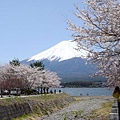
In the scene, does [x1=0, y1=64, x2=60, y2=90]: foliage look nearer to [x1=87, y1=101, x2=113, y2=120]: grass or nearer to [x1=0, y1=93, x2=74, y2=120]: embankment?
[x1=0, y1=93, x2=74, y2=120]: embankment

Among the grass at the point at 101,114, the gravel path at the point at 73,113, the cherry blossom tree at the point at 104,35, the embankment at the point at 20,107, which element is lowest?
the gravel path at the point at 73,113

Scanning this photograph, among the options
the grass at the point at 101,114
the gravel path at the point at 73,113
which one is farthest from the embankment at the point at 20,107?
the grass at the point at 101,114

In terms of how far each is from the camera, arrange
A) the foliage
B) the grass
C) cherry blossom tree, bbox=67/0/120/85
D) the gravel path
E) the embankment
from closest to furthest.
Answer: cherry blossom tree, bbox=67/0/120/85, the grass, the embankment, the gravel path, the foliage

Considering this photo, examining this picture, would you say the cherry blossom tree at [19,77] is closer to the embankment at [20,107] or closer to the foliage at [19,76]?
the foliage at [19,76]

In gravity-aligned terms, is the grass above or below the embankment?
below

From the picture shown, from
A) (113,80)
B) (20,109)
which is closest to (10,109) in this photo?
(20,109)

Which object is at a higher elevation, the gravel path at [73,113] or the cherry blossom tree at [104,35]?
the cherry blossom tree at [104,35]

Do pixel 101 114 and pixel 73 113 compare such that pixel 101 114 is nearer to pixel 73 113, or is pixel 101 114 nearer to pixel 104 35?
pixel 73 113

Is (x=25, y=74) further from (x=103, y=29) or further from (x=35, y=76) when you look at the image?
(x=103, y=29)

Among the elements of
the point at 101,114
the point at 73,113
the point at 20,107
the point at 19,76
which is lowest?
the point at 73,113

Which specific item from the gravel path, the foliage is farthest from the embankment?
the foliage

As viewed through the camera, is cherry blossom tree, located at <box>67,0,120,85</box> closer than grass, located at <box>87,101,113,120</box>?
Yes

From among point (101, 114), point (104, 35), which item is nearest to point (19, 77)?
point (101, 114)

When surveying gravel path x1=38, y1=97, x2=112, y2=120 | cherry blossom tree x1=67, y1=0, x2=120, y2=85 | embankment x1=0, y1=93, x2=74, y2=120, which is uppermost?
cherry blossom tree x1=67, y1=0, x2=120, y2=85
